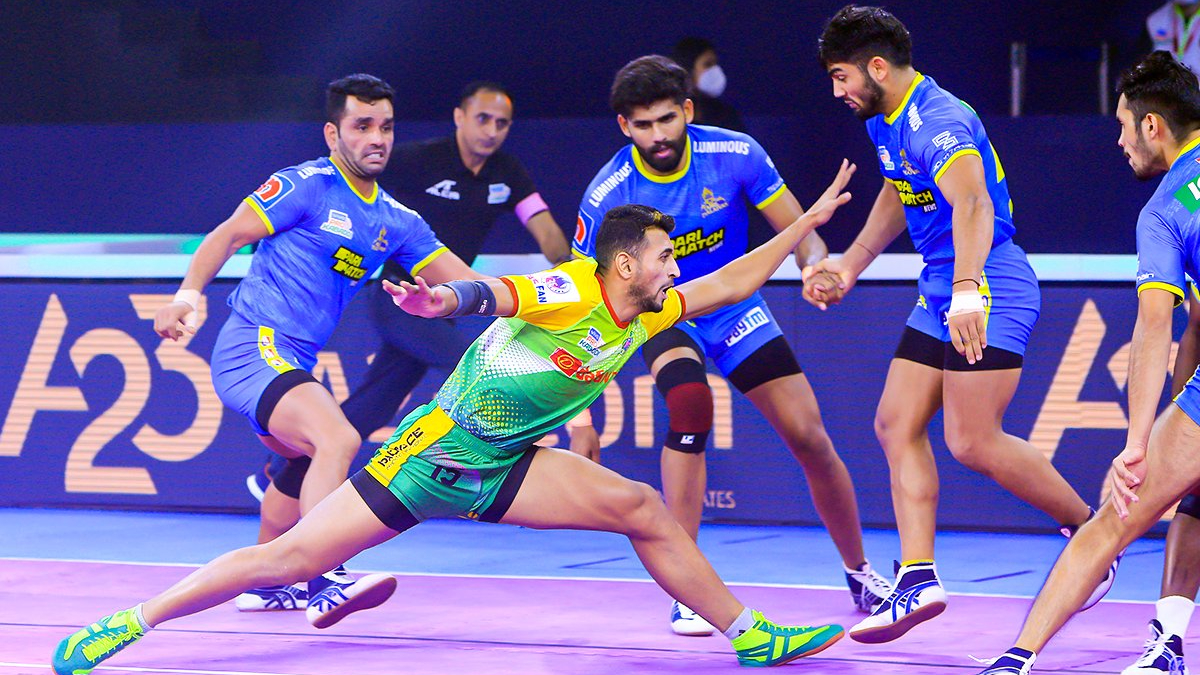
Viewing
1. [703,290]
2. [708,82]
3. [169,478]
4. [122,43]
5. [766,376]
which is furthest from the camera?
[122,43]

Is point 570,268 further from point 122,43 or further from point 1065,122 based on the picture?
point 122,43

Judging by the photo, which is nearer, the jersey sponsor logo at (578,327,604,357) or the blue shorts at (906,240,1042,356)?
the jersey sponsor logo at (578,327,604,357)

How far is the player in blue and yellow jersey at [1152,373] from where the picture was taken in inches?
177

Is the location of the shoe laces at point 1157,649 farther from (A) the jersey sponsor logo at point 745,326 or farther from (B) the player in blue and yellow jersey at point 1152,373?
(A) the jersey sponsor logo at point 745,326

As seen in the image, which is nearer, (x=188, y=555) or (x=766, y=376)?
(x=766, y=376)

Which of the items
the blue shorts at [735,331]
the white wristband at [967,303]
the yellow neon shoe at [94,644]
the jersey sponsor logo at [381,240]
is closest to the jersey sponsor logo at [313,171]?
the jersey sponsor logo at [381,240]

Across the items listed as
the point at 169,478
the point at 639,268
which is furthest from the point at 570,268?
the point at 169,478

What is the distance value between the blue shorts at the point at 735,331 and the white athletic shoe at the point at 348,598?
1592 mm

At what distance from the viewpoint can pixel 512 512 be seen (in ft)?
16.9

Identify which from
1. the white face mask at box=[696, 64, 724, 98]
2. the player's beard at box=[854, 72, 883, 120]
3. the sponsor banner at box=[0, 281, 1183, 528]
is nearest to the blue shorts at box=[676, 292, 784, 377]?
the player's beard at box=[854, 72, 883, 120]

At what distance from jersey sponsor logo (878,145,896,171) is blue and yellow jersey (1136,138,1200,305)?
1.22m

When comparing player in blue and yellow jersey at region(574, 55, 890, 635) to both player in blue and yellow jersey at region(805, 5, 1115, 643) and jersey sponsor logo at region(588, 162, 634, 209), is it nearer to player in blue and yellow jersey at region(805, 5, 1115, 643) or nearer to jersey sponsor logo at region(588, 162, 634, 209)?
jersey sponsor logo at region(588, 162, 634, 209)

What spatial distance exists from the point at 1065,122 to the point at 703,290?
174 inches

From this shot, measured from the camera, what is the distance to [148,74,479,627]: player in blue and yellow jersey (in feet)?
20.2
